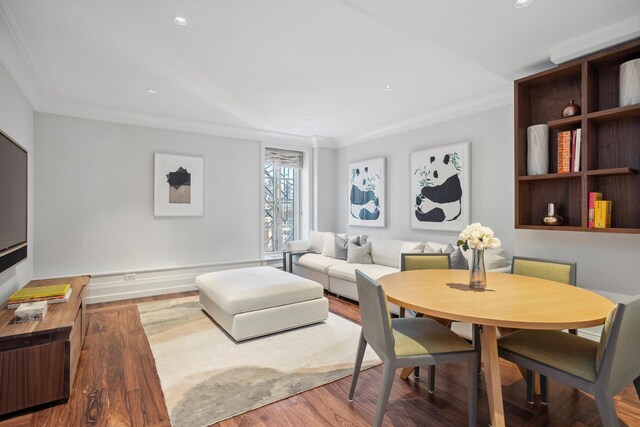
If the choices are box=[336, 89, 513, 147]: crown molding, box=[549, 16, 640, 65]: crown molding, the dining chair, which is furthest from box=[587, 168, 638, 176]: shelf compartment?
box=[336, 89, 513, 147]: crown molding

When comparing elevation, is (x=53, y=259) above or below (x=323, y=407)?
above

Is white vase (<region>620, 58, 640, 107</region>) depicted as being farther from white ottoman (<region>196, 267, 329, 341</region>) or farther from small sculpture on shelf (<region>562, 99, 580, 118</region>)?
white ottoman (<region>196, 267, 329, 341</region>)

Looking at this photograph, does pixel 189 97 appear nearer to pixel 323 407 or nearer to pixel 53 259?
pixel 53 259

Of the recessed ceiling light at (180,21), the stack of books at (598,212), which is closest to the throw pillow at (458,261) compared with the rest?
the stack of books at (598,212)

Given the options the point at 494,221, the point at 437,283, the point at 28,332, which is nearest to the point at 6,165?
the point at 28,332

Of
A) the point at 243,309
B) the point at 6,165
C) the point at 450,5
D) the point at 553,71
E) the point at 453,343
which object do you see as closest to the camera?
the point at 453,343

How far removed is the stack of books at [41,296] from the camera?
256cm

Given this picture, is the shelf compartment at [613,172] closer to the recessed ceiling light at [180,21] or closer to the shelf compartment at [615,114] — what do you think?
the shelf compartment at [615,114]

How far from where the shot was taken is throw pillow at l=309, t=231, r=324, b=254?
5535 mm

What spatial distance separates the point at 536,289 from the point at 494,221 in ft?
6.46

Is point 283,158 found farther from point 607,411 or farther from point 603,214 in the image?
point 607,411

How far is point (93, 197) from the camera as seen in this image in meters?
4.40

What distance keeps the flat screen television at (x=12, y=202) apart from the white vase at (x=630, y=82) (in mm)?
4421

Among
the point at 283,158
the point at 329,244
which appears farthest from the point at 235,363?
the point at 283,158
